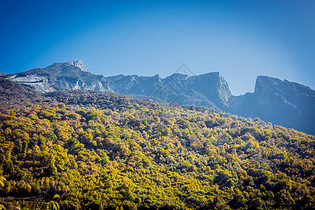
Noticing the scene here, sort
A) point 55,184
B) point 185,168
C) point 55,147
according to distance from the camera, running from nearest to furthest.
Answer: point 55,184 < point 55,147 < point 185,168

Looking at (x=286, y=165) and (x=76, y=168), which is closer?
(x=76, y=168)

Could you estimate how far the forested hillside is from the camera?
1483 inches

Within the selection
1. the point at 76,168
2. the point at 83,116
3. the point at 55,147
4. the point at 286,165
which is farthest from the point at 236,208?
the point at 83,116

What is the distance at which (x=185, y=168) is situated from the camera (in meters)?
61.3

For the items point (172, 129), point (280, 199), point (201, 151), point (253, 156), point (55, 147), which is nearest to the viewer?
point (280, 199)

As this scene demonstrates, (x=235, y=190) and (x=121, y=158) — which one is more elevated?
(x=121, y=158)

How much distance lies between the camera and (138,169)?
53562mm

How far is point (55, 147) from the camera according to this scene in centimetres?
5131

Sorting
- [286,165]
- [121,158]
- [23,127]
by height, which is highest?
[23,127]

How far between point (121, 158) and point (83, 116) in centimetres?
4230

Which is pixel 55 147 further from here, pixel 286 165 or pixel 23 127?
pixel 286 165

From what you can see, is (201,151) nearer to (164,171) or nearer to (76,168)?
(164,171)

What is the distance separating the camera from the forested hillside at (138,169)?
37656mm

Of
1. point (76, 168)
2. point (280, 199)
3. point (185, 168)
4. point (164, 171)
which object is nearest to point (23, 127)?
point (76, 168)
